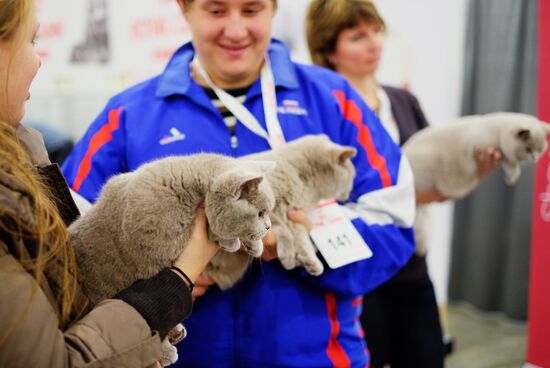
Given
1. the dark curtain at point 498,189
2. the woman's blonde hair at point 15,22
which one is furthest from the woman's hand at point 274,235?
the dark curtain at point 498,189

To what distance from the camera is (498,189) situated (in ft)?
12.1

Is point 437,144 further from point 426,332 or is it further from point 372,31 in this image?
point 426,332

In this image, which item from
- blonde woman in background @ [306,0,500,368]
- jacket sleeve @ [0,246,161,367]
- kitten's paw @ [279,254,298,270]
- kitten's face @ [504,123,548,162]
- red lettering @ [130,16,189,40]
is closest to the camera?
jacket sleeve @ [0,246,161,367]

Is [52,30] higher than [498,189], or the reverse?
[52,30]

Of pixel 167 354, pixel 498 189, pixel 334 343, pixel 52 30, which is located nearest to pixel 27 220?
pixel 167 354

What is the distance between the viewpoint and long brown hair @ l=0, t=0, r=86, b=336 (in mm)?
733

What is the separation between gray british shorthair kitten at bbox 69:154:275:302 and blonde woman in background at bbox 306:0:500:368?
1.14 metres

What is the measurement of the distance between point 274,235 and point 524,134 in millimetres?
1108

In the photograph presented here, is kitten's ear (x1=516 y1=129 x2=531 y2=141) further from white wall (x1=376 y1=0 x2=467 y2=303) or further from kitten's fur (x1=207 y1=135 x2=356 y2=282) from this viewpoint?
white wall (x1=376 y1=0 x2=467 y2=303)

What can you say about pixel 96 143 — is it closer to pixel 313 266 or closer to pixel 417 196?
pixel 313 266

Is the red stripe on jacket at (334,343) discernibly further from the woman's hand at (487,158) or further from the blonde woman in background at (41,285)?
the woman's hand at (487,158)

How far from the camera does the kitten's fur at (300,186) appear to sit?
3.95 feet

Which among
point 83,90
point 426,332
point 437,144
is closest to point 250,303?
point 426,332

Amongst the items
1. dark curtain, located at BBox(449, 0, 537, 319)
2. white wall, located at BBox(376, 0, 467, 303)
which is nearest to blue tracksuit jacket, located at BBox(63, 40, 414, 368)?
white wall, located at BBox(376, 0, 467, 303)
